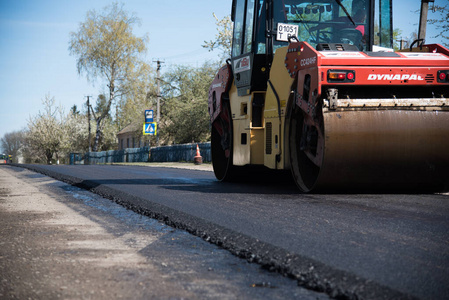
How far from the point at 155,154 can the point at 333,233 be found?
120 feet

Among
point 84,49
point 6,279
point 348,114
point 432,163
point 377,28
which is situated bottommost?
point 6,279

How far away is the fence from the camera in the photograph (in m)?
32.1

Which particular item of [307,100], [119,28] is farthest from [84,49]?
[307,100]

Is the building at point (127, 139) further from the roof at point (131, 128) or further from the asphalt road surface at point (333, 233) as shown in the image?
the asphalt road surface at point (333, 233)

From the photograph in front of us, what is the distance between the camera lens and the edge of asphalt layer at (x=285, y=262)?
2.76m

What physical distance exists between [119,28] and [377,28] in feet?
135

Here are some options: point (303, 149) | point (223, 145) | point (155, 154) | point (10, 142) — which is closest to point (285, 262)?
point (303, 149)

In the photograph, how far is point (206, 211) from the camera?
5.98 meters

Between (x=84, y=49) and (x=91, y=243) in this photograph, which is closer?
(x=91, y=243)

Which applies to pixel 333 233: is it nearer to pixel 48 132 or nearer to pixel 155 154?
pixel 155 154

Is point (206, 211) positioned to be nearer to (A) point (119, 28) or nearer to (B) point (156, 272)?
(B) point (156, 272)

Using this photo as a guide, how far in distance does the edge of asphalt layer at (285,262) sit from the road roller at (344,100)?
7.65 ft

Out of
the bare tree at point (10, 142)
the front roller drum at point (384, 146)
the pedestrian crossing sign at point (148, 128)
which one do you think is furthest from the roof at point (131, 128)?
the bare tree at point (10, 142)

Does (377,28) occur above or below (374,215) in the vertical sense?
above
